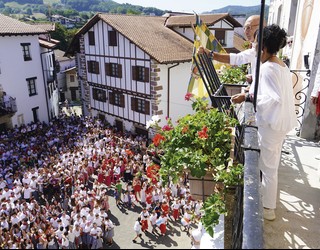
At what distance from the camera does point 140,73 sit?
21.0 meters

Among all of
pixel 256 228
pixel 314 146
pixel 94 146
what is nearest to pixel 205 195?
pixel 256 228

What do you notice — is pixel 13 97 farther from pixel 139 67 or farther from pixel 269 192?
pixel 269 192

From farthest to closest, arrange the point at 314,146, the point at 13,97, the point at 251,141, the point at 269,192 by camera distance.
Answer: the point at 13,97, the point at 314,146, the point at 269,192, the point at 251,141

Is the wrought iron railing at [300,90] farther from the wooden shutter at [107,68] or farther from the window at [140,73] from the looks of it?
the wooden shutter at [107,68]

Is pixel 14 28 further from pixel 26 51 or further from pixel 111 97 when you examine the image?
pixel 111 97

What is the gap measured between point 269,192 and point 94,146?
15.6 meters

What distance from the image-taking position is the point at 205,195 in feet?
9.90

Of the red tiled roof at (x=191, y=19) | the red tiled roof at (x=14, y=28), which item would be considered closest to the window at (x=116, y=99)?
the red tiled roof at (x=191, y=19)

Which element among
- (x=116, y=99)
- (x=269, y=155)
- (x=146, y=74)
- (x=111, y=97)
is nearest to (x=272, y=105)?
(x=269, y=155)

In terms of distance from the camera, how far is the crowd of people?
6469 millimetres

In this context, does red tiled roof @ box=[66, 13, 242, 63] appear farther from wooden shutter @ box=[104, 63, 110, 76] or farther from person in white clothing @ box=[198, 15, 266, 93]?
person in white clothing @ box=[198, 15, 266, 93]

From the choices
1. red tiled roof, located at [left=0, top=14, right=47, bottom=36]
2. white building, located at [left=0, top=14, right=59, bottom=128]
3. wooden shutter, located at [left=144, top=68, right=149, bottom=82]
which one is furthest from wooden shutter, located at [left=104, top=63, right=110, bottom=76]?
red tiled roof, located at [left=0, top=14, right=47, bottom=36]

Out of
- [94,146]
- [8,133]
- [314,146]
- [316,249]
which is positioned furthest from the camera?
[8,133]

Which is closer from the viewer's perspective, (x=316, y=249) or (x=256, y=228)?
(x=256, y=228)
